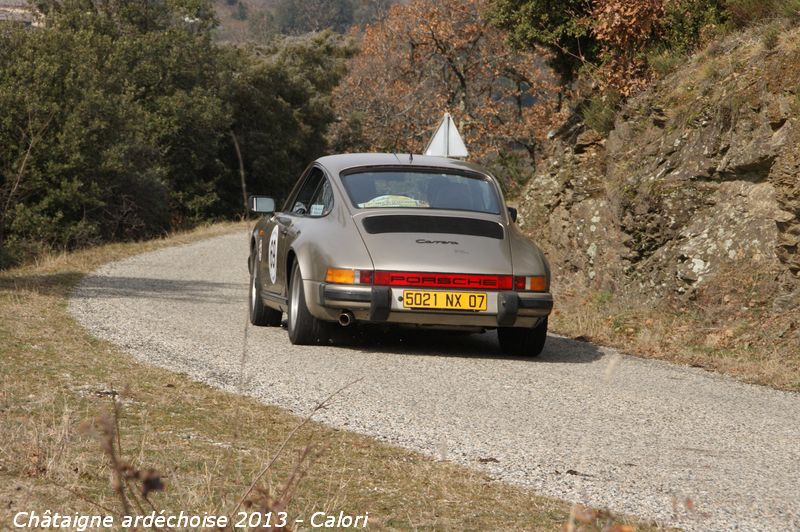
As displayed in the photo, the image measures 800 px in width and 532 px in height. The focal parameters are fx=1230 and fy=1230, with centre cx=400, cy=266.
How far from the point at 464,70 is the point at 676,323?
30799 mm

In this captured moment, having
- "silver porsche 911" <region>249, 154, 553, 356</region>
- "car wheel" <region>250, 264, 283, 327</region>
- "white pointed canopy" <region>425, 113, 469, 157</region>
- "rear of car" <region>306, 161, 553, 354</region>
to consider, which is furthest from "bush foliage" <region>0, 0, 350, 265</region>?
"rear of car" <region>306, 161, 553, 354</region>

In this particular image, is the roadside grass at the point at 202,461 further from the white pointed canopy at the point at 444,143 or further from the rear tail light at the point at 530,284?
the white pointed canopy at the point at 444,143

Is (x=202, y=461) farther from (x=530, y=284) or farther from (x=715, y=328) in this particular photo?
(x=715, y=328)

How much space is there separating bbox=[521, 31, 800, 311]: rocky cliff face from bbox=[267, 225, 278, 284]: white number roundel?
14.1ft

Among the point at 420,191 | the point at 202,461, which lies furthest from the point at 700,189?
the point at 202,461

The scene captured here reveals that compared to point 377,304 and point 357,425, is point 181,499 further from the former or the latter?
point 377,304

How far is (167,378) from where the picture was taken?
844 cm

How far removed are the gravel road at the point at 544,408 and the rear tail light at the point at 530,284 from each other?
0.63 metres

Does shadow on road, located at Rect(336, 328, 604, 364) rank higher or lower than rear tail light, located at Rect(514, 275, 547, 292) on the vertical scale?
lower

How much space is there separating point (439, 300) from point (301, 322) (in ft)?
4.26

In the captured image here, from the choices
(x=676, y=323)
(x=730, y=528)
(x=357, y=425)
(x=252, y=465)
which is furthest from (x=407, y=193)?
(x=730, y=528)

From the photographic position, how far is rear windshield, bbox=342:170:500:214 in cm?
1081

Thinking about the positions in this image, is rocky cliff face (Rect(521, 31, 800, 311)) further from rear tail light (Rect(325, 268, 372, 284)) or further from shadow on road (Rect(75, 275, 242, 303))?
shadow on road (Rect(75, 275, 242, 303))

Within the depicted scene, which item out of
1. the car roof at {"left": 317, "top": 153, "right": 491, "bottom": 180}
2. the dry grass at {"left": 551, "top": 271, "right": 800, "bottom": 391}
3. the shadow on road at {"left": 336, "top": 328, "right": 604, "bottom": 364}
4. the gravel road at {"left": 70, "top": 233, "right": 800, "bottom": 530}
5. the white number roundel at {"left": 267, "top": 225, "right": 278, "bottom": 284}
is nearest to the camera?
the gravel road at {"left": 70, "top": 233, "right": 800, "bottom": 530}
